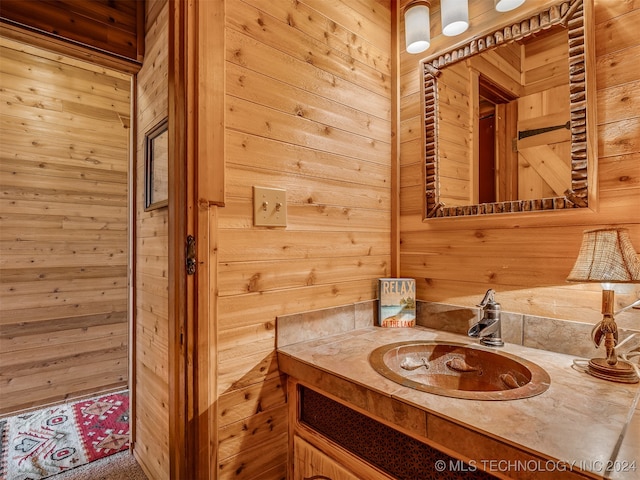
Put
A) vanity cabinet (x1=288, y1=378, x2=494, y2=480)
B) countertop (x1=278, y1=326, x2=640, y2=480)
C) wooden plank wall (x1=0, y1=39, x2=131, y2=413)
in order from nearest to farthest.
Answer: countertop (x1=278, y1=326, x2=640, y2=480)
vanity cabinet (x1=288, y1=378, x2=494, y2=480)
wooden plank wall (x1=0, y1=39, x2=131, y2=413)

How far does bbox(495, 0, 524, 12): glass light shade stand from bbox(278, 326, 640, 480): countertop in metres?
1.12

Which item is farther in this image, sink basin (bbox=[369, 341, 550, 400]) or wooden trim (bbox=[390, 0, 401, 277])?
wooden trim (bbox=[390, 0, 401, 277])

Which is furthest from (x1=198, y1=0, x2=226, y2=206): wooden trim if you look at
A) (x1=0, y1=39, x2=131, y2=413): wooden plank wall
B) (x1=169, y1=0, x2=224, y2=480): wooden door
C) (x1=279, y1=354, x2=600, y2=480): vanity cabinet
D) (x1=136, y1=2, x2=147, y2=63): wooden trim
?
(x1=0, y1=39, x2=131, y2=413): wooden plank wall

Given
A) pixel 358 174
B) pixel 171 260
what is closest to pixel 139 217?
pixel 171 260

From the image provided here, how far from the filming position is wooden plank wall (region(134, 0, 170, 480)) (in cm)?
139

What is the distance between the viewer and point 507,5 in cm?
112

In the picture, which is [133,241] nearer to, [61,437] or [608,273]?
[61,437]

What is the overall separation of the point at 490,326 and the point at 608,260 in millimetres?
382

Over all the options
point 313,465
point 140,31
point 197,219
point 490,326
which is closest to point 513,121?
point 490,326

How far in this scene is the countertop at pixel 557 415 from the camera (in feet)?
1.81

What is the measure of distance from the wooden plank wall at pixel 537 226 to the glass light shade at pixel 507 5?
0.05 meters

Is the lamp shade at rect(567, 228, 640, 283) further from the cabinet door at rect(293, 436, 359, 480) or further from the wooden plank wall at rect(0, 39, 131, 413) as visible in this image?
the wooden plank wall at rect(0, 39, 131, 413)

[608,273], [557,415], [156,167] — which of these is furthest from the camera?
[156,167]

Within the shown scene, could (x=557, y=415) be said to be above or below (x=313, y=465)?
above
